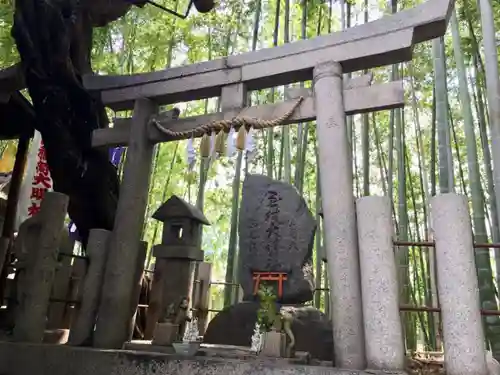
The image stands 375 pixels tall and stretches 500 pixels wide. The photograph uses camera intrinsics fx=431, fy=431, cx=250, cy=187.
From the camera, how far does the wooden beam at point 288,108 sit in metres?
3.56

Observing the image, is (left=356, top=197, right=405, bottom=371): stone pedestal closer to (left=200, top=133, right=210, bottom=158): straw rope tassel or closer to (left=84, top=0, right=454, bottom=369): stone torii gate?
(left=84, top=0, right=454, bottom=369): stone torii gate

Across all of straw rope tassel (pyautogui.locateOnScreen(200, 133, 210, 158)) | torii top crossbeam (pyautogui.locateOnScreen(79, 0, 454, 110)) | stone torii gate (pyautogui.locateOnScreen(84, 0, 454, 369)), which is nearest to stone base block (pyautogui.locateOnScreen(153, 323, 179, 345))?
stone torii gate (pyautogui.locateOnScreen(84, 0, 454, 369))

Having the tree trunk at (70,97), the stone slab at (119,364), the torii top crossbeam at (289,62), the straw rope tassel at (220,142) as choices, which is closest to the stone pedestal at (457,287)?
the stone slab at (119,364)

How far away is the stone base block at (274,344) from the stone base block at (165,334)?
0.94 metres

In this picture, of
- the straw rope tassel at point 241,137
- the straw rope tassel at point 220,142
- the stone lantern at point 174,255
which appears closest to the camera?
the straw rope tassel at point 241,137

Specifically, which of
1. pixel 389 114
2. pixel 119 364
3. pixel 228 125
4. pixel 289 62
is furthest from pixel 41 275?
pixel 389 114

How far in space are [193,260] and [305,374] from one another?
2463 millimetres

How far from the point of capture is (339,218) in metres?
3.32

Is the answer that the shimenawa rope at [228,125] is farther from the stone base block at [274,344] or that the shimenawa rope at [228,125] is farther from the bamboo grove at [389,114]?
A: the stone base block at [274,344]

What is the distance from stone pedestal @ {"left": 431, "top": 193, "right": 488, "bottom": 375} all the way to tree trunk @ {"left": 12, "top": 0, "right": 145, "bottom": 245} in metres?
4.03

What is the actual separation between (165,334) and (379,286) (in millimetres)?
1958

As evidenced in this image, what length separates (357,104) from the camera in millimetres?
3656

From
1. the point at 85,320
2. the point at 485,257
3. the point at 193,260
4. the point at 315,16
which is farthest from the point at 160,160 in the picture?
the point at 485,257

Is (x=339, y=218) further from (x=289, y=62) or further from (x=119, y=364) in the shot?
(x=119, y=364)
